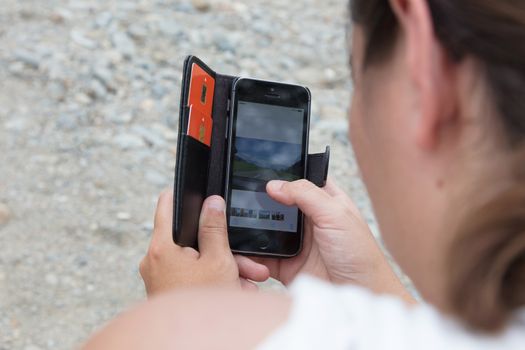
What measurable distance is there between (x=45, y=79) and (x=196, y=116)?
178 cm

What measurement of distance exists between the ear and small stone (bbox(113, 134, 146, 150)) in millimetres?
2249

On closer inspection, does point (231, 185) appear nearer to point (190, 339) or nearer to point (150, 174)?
point (190, 339)

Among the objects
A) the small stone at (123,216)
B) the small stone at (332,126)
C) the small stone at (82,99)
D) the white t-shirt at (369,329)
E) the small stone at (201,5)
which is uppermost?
the white t-shirt at (369,329)

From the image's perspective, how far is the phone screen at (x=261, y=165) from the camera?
146cm

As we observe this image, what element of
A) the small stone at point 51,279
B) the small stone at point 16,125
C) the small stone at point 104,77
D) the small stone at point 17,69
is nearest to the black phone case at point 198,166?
the small stone at point 51,279

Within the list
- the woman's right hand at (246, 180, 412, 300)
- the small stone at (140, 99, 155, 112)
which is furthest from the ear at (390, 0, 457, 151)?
the small stone at (140, 99, 155, 112)

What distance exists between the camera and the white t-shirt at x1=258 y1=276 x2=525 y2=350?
62 cm

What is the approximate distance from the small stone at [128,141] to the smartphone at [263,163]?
1.41 metres

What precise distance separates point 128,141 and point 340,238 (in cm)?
160

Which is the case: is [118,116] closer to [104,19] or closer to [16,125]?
[16,125]

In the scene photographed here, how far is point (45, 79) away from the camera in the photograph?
3.00 meters

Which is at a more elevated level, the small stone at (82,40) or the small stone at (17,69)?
the small stone at (82,40)

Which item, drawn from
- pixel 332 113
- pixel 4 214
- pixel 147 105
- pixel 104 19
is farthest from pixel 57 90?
pixel 332 113

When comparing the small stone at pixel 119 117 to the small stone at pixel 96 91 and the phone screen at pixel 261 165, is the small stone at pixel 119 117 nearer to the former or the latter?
the small stone at pixel 96 91
